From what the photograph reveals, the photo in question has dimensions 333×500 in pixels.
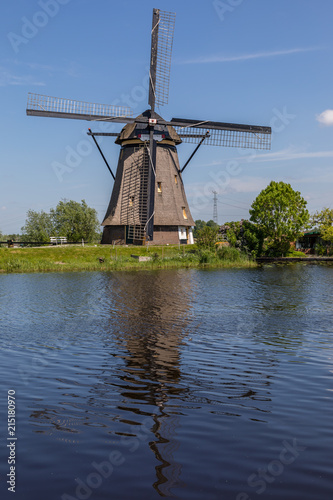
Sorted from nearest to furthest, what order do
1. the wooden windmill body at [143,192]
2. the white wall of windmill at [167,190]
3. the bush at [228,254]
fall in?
the wooden windmill body at [143,192], the bush at [228,254], the white wall of windmill at [167,190]

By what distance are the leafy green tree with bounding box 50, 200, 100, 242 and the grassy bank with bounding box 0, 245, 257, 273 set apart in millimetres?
33849

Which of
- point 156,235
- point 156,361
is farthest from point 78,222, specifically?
point 156,361

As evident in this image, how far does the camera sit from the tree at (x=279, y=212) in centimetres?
6116

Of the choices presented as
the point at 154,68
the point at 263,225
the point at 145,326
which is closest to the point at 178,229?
the point at 263,225

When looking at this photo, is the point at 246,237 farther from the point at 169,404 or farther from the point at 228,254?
the point at 169,404

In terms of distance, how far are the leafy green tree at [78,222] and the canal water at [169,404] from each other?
67.4 m

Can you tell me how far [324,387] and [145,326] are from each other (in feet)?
26.1

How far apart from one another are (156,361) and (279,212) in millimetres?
52607

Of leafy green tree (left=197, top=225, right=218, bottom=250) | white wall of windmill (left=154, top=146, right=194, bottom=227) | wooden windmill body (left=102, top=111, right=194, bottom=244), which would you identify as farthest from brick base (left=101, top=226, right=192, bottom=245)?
leafy green tree (left=197, top=225, right=218, bottom=250)

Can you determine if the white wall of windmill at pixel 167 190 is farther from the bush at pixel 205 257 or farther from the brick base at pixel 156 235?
the bush at pixel 205 257

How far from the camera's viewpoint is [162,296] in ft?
79.6

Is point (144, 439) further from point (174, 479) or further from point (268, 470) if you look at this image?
point (268, 470)

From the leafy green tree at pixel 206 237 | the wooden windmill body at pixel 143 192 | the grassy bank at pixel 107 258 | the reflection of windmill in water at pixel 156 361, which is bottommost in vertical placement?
the reflection of windmill in water at pixel 156 361

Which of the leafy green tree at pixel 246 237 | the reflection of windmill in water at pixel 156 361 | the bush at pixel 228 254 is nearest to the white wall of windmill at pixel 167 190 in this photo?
the bush at pixel 228 254
